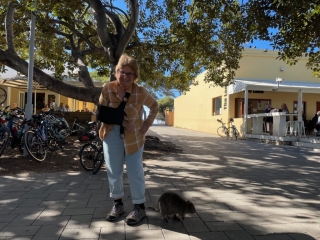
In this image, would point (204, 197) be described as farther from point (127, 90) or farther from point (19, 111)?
point (19, 111)

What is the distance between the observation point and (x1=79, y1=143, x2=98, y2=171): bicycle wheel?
5.74 metres

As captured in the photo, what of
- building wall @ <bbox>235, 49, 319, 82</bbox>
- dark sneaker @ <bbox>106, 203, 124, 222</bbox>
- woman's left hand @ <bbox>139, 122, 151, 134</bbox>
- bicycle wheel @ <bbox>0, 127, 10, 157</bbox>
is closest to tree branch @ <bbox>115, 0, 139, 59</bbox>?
bicycle wheel @ <bbox>0, 127, 10, 157</bbox>

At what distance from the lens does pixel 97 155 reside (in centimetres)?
562

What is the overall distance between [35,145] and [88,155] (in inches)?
64.3

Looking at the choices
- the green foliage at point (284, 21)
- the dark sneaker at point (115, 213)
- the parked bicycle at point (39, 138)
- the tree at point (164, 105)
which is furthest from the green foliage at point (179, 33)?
the tree at point (164, 105)

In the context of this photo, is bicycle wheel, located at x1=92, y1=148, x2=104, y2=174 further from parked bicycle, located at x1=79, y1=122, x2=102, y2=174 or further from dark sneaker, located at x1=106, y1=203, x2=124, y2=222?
dark sneaker, located at x1=106, y1=203, x2=124, y2=222

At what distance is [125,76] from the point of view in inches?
120

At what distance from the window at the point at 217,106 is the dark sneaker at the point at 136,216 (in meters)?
16.1

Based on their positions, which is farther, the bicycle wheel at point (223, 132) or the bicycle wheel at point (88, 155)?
the bicycle wheel at point (223, 132)

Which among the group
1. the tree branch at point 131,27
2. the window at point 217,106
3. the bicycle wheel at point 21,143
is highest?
the tree branch at point 131,27

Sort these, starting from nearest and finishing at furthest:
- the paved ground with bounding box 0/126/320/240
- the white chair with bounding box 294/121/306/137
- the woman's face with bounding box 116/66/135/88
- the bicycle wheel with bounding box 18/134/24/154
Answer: the paved ground with bounding box 0/126/320/240 → the woman's face with bounding box 116/66/135/88 → the bicycle wheel with bounding box 18/134/24/154 → the white chair with bounding box 294/121/306/137

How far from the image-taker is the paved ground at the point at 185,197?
291 cm

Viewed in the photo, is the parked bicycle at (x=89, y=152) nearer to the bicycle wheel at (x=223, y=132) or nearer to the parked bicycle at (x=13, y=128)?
the parked bicycle at (x=13, y=128)

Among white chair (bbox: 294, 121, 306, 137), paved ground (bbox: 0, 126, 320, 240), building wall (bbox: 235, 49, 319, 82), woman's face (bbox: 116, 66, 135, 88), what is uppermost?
building wall (bbox: 235, 49, 319, 82)
